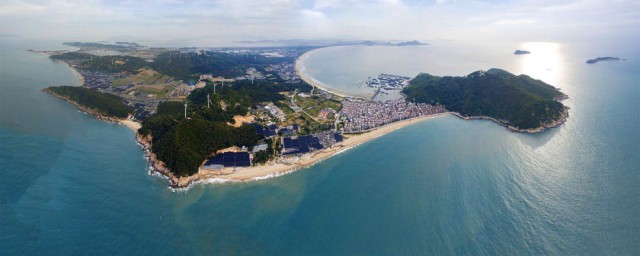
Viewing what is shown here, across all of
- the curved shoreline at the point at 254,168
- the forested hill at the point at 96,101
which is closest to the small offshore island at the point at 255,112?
the curved shoreline at the point at 254,168

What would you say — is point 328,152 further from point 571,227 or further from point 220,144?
point 571,227

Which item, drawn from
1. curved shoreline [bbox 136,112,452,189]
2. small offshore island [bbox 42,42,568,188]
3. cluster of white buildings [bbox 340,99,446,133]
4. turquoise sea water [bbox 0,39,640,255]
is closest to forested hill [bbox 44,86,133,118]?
small offshore island [bbox 42,42,568,188]

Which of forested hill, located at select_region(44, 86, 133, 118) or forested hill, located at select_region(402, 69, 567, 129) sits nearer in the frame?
forested hill, located at select_region(44, 86, 133, 118)

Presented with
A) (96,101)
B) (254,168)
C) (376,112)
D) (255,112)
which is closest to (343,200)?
(254,168)

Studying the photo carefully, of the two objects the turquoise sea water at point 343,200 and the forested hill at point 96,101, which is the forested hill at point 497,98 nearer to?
the turquoise sea water at point 343,200

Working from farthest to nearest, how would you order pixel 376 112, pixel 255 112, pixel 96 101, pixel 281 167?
pixel 376 112 < pixel 255 112 < pixel 96 101 < pixel 281 167

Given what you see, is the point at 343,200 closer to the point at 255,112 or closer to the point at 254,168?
the point at 254,168

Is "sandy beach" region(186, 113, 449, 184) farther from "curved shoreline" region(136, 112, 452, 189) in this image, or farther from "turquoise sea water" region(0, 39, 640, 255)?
"turquoise sea water" region(0, 39, 640, 255)
